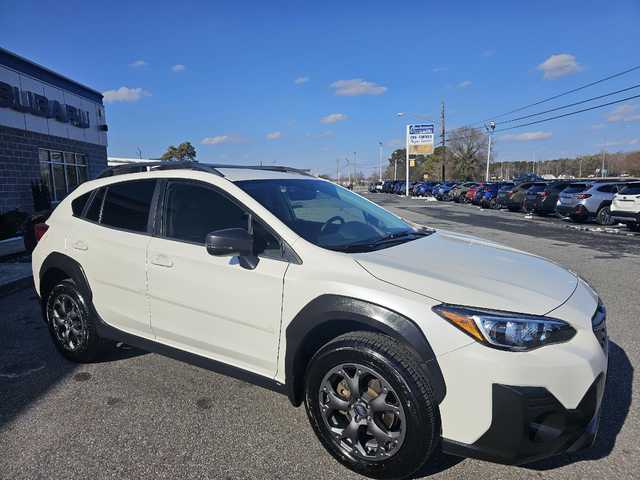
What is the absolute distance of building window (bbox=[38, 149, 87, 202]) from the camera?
16172 mm

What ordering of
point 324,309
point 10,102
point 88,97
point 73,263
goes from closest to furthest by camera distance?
point 324,309 → point 73,263 → point 10,102 → point 88,97

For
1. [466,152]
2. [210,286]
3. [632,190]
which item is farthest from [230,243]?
[466,152]

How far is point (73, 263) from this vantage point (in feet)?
11.6

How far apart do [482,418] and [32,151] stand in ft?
57.9

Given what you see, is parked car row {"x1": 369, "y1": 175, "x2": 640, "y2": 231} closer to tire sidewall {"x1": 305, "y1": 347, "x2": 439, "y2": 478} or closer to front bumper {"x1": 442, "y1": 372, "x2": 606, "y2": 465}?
front bumper {"x1": 442, "y1": 372, "x2": 606, "y2": 465}

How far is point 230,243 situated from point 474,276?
4.51 feet

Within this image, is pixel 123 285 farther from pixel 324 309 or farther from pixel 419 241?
pixel 419 241

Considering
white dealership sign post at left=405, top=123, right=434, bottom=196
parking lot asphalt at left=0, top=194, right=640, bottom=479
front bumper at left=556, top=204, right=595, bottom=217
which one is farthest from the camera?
white dealership sign post at left=405, top=123, right=434, bottom=196

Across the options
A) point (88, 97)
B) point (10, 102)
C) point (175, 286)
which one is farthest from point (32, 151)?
point (175, 286)

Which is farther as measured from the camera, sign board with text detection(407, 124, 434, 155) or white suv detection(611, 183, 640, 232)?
sign board with text detection(407, 124, 434, 155)

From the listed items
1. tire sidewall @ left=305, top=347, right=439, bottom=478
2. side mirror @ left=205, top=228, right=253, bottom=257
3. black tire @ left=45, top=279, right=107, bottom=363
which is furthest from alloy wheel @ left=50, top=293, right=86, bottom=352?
tire sidewall @ left=305, top=347, right=439, bottom=478

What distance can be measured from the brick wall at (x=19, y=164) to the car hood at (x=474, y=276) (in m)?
12.7

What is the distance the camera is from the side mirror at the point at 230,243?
244 centimetres

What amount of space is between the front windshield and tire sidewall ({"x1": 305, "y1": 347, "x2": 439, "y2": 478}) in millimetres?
671
